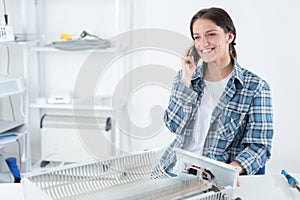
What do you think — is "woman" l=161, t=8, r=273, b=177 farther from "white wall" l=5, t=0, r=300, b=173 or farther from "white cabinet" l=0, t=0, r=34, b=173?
"white cabinet" l=0, t=0, r=34, b=173

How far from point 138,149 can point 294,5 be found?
1920 millimetres

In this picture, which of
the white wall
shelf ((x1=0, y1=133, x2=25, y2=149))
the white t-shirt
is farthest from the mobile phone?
shelf ((x1=0, y1=133, x2=25, y2=149))

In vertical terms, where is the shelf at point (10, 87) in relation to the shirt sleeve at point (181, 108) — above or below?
below

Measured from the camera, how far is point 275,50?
2.50m

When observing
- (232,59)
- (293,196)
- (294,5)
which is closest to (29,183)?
(293,196)

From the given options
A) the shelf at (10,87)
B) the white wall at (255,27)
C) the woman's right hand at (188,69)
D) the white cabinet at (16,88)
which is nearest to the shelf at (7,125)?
the white cabinet at (16,88)

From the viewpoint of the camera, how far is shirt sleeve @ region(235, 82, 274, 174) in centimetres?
128

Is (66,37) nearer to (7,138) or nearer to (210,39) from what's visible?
(7,138)

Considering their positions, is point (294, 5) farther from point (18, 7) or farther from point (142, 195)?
point (142, 195)

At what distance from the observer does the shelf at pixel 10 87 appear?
219 cm

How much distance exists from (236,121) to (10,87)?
144cm

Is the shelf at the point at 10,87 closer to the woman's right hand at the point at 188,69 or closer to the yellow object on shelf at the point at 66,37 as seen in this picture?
the yellow object on shelf at the point at 66,37

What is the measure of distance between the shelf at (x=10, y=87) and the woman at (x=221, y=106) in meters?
1.30

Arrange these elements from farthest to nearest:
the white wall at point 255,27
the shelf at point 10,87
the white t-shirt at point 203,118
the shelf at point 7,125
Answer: the white wall at point 255,27 → the shelf at point 7,125 → the shelf at point 10,87 → the white t-shirt at point 203,118
